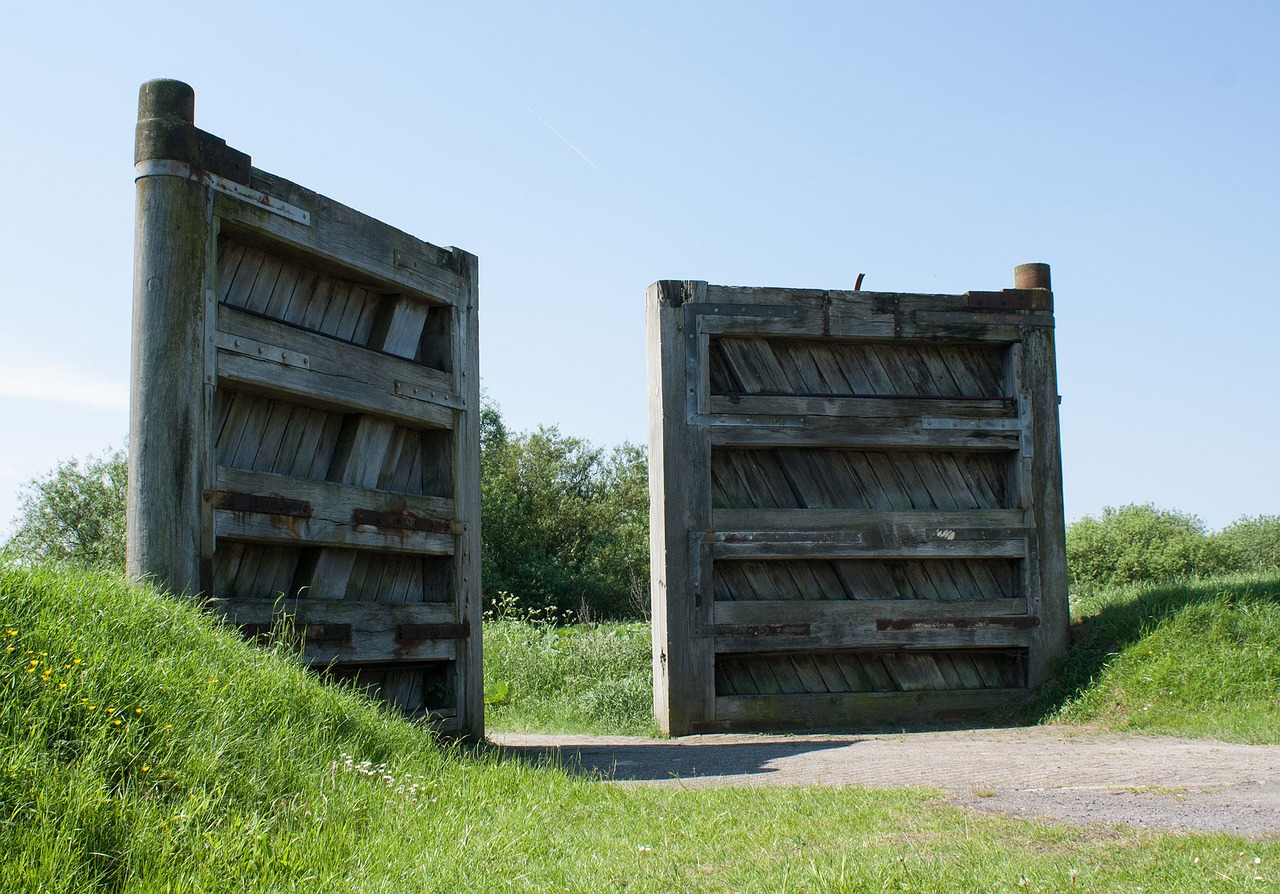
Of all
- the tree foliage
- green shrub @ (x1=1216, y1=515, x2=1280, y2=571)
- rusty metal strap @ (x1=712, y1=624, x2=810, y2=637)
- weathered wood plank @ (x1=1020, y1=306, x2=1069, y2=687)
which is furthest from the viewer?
green shrub @ (x1=1216, y1=515, x2=1280, y2=571)

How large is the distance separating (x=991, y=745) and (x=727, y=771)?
1914 millimetres

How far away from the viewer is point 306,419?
643cm

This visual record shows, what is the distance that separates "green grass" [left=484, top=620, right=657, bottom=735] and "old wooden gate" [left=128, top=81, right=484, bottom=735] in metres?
1.78

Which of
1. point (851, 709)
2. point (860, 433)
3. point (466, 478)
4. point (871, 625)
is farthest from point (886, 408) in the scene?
point (466, 478)

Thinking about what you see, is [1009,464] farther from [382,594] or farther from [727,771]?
[382,594]

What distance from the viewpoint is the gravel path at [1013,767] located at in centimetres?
417

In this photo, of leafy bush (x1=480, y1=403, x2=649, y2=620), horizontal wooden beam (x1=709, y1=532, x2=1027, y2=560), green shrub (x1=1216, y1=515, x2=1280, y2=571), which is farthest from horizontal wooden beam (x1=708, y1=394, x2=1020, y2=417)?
leafy bush (x1=480, y1=403, x2=649, y2=620)

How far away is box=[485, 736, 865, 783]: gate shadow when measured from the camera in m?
5.64

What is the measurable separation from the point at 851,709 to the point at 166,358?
5359 millimetres

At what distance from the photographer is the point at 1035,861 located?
3.37 metres

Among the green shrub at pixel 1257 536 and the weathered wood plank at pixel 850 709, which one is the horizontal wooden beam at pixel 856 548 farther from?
the green shrub at pixel 1257 536

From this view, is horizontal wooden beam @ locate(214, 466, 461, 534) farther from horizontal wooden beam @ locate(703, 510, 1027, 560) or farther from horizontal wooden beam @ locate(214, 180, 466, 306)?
horizontal wooden beam @ locate(703, 510, 1027, 560)

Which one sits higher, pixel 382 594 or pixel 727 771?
pixel 382 594

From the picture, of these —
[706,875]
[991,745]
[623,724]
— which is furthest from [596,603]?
[706,875]
